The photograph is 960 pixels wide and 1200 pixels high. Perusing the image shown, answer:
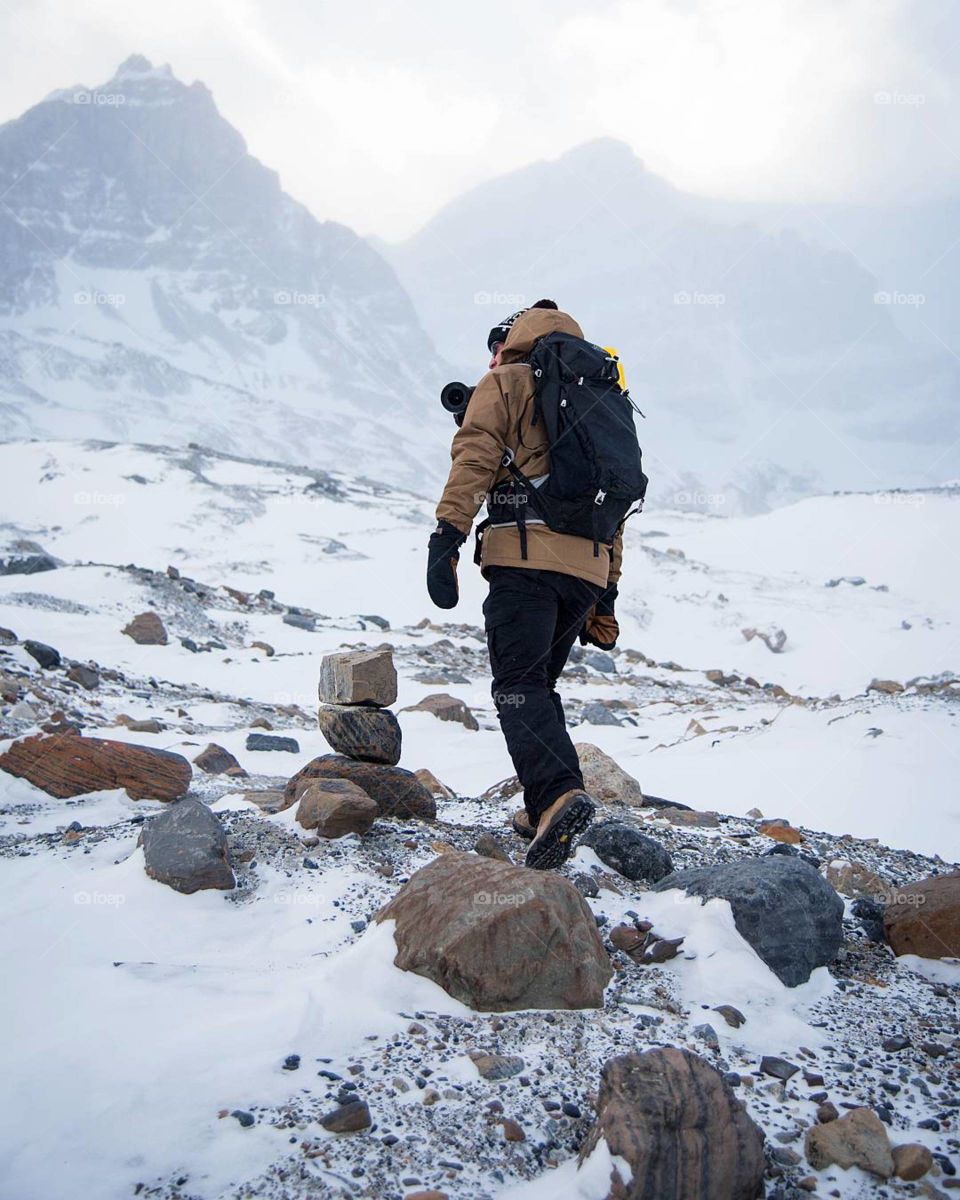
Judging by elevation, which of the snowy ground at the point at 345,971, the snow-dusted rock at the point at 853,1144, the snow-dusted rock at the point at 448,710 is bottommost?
the snow-dusted rock at the point at 448,710

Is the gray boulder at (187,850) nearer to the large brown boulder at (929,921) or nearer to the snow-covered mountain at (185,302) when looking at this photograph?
the large brown boulder at (929,921)

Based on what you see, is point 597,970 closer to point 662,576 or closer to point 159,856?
point 159,856

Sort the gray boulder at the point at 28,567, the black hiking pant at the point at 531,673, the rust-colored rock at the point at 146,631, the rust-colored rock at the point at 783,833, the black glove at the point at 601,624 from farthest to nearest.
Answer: the gray boulder at the point at 28,567
the rust-colored rock at the point at 146,631
the rust-colored rock at the point at 783,833
the black glove at the point at 601,624
the black hiking pant at the point at 531,673

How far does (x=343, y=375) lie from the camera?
331 ft

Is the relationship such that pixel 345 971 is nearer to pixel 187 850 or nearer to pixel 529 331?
pixel 187 850

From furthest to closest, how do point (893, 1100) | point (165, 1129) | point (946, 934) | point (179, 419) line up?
point (179, 419) < point (946, 934) < point (893, 1100) < point (165, 1129)

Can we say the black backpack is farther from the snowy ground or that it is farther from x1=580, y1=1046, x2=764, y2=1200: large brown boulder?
x1=580, y1=1046, x2=764, y2=1200: large brown boulder

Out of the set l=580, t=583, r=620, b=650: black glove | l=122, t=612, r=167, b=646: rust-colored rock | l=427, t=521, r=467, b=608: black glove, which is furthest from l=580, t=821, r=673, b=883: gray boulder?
l=122, t=612, r=167, b=646: rust-colored rock

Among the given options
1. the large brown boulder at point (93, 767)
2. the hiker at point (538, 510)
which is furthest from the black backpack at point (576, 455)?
the large brown boulder at point (93, 767)

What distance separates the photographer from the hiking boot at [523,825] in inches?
129

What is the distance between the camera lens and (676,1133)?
155 cm

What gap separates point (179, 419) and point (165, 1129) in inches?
3043

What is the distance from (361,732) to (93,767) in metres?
1.35

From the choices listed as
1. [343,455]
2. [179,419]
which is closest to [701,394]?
[343,455]
